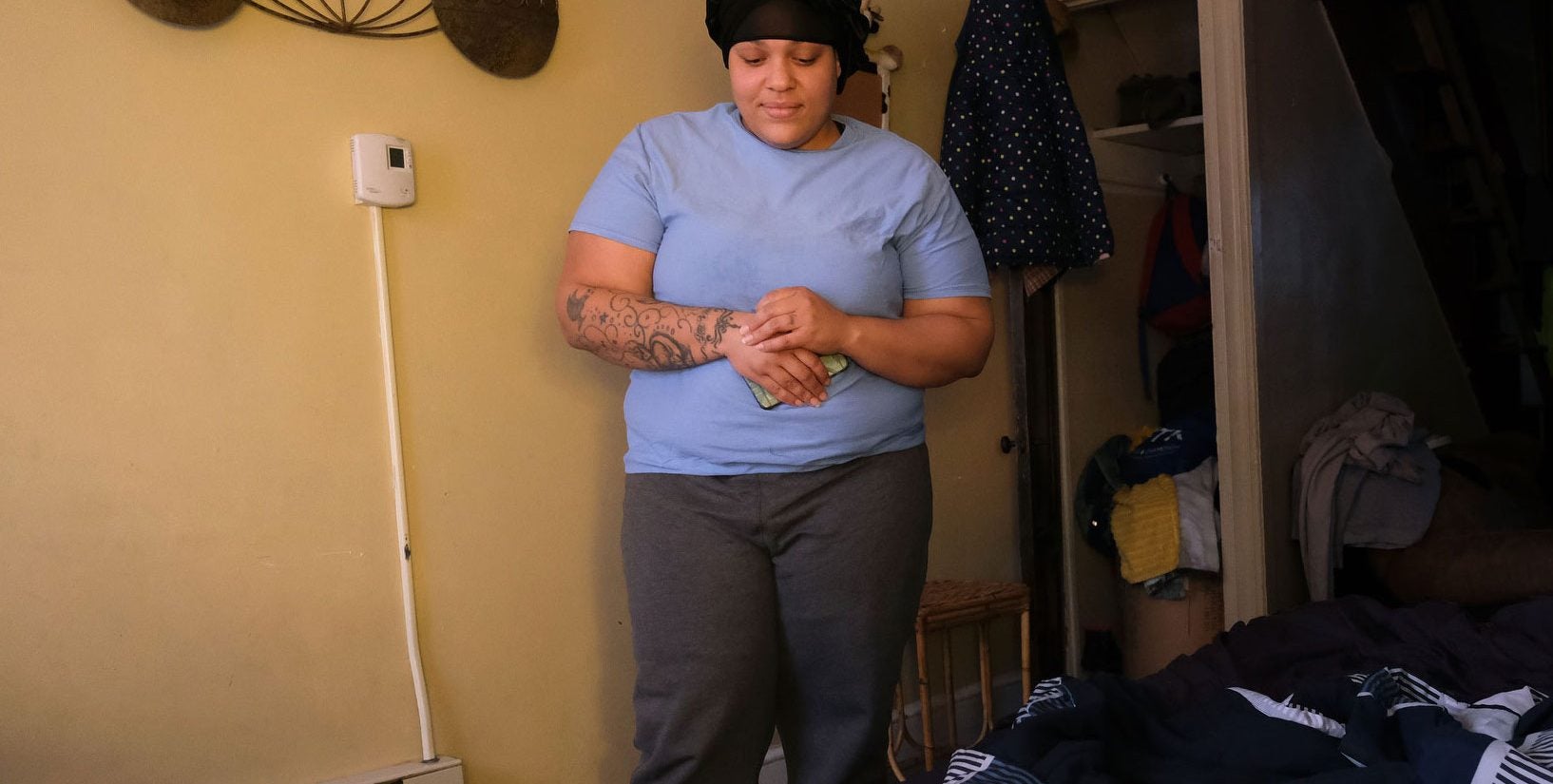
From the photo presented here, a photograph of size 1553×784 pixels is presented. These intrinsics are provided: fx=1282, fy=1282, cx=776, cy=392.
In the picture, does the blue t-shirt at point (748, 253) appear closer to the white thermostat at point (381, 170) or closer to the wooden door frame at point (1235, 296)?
the white thermostat at point (381, 170)

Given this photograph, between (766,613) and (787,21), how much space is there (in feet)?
2.41

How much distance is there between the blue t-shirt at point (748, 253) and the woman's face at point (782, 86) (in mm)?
26

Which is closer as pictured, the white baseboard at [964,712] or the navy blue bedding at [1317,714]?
the navy blue bedding at [1317,714]

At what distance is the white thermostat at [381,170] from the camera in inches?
77.6

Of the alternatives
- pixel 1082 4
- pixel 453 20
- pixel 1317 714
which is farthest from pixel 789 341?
pixel 1082 4

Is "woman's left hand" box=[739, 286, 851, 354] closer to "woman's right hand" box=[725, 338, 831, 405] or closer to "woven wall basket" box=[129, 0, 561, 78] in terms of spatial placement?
"woman's right hand" box=[725, 338, 831, 405]

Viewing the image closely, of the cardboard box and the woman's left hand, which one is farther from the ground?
the woman's left hand

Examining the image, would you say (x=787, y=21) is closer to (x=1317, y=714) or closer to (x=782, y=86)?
(x=782, y=86)

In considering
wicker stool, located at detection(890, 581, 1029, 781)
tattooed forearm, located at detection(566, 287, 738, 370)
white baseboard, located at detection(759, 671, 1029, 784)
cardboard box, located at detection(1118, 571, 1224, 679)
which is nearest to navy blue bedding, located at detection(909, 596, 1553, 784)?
tattooed forearm, located at detection(566, 287, 738, 370)

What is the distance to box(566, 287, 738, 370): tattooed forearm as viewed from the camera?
1.53 m

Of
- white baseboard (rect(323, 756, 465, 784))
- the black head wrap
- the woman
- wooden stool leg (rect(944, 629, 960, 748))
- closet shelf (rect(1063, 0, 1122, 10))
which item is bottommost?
wooden stool leg (rect(944, 629, 960, 748))

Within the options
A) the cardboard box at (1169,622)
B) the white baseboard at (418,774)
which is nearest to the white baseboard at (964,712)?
the cardboard box at (1169,622)

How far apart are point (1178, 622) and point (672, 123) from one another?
2.17m

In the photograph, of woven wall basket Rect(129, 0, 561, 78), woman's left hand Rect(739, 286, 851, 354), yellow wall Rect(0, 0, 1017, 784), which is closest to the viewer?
woman's left hand Rect(739, 286, 851, 354)
